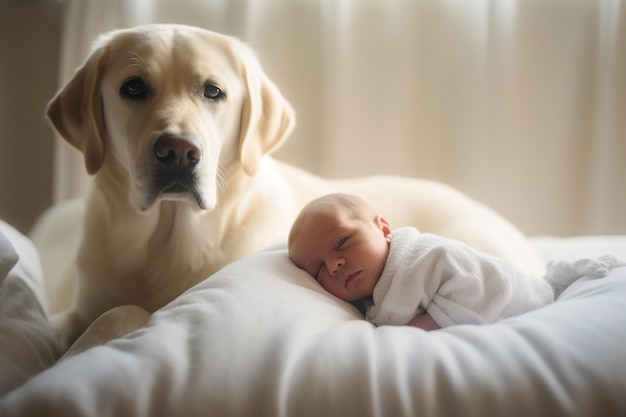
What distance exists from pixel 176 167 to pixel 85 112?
384mm

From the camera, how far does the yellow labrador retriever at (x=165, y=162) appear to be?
1.39 meters

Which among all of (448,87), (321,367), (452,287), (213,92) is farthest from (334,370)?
(448,87)

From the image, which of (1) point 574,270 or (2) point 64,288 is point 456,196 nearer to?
(1) point 574,270

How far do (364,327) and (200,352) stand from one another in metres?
0.28

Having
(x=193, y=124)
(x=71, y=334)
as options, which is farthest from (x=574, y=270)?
(x=71, y=334)

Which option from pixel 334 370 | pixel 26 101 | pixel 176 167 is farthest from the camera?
pixel 26 101

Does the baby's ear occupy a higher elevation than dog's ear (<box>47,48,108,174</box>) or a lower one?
lower

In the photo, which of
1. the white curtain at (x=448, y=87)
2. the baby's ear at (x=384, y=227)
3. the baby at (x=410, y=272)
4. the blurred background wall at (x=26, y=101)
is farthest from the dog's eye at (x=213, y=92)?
the blurred background wall at (x=26, y=101)

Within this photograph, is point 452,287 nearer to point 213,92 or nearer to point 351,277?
point 351,277

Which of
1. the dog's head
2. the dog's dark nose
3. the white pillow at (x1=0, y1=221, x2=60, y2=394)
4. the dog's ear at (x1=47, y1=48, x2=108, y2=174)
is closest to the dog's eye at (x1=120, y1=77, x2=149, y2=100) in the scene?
the dog's head

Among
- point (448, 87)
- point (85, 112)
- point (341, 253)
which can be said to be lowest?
point (341, 253)

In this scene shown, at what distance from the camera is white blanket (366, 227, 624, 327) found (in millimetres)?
1153

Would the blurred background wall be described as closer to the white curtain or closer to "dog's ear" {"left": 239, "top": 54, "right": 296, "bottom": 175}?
the white curtain

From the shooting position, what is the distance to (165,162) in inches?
52.6
